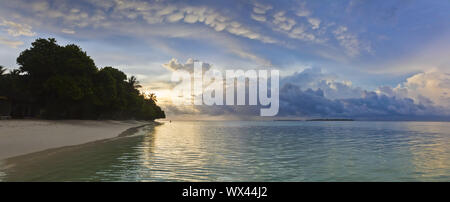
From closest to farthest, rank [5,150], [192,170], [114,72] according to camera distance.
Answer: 1. [192,170]
2. [5,150]
3. [114,72]

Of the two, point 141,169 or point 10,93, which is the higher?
point 10,93

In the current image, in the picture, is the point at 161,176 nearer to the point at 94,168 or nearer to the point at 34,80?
the point at 94,168

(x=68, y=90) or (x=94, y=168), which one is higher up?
(x=68, y=90)

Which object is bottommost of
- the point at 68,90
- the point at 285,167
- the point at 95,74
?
the point at 285,167

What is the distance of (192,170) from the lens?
44.5 feet

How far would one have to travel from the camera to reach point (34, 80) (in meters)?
45.8
